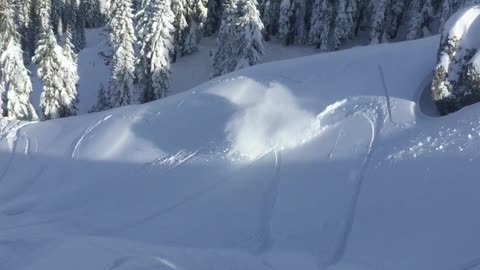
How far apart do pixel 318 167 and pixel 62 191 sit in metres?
9.03

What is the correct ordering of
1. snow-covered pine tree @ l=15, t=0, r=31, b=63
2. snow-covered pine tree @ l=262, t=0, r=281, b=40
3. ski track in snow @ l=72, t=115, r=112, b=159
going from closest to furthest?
ski track in snow @ l=72, t=115, r=112, b=159 → snow-covered pine tree @ l=262, t=0, r=281, b=40 → snow-covered pine tree @ l=15, t=0, r=31, b=63

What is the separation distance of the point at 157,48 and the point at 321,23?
684 inches

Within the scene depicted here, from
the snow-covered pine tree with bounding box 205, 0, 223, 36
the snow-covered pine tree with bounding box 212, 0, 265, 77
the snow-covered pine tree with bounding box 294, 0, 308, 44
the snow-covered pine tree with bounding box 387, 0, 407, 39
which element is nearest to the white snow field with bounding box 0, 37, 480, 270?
the snow-covered pine tree with bounding box 212, 0, 265, 77

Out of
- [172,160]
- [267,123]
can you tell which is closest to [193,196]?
[172,160]

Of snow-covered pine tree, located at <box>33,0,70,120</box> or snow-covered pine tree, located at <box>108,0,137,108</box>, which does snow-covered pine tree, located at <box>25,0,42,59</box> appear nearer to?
snow-covered pine tree, located at <box>108,0,137,108</box>

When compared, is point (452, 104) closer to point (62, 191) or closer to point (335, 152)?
point (335, 152)

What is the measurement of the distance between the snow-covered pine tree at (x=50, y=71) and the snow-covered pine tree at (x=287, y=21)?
23.3m

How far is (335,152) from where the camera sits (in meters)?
14.4

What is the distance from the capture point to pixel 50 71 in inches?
1140

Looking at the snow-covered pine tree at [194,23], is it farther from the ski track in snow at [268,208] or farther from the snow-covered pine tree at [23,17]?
the snow-covered pine tree at [23,17]

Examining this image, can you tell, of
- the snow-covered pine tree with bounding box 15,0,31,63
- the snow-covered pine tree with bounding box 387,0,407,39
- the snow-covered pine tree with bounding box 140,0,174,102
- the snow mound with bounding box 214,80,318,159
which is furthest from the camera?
the snow-covered pine tree with bounding box 15,0,31,63

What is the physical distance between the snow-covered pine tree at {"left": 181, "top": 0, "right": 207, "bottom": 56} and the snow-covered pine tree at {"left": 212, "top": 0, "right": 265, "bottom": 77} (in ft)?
22.3

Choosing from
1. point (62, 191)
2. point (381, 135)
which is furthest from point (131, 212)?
point (381, 135)

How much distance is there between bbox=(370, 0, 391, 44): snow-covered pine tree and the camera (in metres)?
42.4
